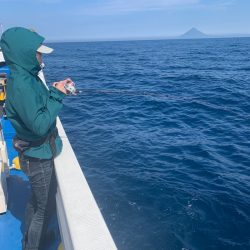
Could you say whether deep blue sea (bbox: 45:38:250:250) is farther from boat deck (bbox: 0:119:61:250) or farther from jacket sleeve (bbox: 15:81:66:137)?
jacket sleeve (bbox: 15:81:66:137)

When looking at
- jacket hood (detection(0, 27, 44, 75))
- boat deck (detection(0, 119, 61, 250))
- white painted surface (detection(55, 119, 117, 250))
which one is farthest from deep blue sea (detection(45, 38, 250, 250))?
jacket hood (detection(0, 27, 44, 75))

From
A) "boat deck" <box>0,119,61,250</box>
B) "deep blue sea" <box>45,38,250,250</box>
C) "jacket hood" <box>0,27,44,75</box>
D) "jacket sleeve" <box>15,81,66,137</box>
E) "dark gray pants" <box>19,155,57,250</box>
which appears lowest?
"deep blue sea" <box>45,38,250,250</box>

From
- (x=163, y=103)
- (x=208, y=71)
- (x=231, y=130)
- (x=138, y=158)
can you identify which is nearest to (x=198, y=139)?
(x=231, y=130)

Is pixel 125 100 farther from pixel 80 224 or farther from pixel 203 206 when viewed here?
pixel 80 224

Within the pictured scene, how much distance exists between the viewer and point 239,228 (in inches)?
235

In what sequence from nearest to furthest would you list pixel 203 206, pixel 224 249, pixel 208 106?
pixel 224 249, pixel 203 206, pixel 208 106

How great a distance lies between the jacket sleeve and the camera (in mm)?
2537

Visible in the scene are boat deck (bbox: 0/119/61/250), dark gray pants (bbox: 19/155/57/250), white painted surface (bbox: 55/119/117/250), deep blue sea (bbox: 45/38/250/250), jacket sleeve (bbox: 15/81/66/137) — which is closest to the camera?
white painted surface (bbox: 55/119/117/250)

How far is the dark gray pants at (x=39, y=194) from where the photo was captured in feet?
9.85

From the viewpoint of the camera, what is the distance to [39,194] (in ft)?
10.0

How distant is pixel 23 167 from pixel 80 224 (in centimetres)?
95

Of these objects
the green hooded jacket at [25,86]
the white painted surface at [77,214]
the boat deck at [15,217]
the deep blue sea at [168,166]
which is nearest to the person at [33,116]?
the green hooded jacket at [25,86]

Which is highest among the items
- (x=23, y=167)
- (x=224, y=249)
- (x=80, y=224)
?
(x=23, y=167)

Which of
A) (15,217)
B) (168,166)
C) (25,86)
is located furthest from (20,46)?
(168,166)
